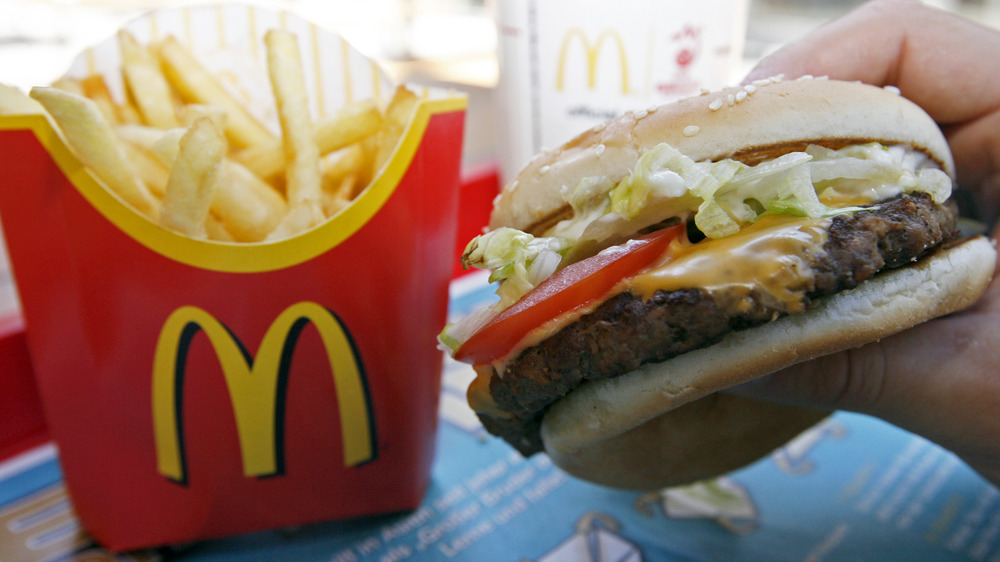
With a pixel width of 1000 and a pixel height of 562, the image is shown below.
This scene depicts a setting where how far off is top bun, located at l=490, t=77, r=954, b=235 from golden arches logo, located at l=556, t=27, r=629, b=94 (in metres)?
0.97

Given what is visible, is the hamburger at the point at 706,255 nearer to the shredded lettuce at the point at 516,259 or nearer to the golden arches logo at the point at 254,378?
the shredded lettuce at the point at 516,259

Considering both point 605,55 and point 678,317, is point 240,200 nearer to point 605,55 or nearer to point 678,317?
point 678,317

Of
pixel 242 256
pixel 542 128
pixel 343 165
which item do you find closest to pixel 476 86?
pixel 542 128

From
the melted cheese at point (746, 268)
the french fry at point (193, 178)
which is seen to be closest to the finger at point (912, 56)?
the melted cheese at point (746, 268)

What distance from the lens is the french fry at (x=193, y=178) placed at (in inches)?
36.9

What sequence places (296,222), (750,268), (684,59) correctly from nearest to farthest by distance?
(750,268) → (296,222) → (684,59)

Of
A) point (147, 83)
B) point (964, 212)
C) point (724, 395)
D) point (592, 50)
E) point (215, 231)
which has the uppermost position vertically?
point (147, 83)

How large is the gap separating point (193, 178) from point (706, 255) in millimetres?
726

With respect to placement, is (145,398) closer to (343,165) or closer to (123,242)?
(123,242)

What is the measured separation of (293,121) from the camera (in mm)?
1154

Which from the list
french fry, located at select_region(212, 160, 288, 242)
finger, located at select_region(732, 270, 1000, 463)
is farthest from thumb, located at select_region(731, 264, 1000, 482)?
french fry, located at select_region(212, 160, 288, 242)

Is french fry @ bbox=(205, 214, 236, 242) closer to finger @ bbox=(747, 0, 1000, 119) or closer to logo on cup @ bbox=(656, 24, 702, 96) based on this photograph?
finger @ bbox=(747, 0, 1000, 119)

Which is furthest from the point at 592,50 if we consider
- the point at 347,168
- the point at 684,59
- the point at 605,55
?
the point at 347,168

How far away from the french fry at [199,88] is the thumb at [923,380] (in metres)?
1.05
